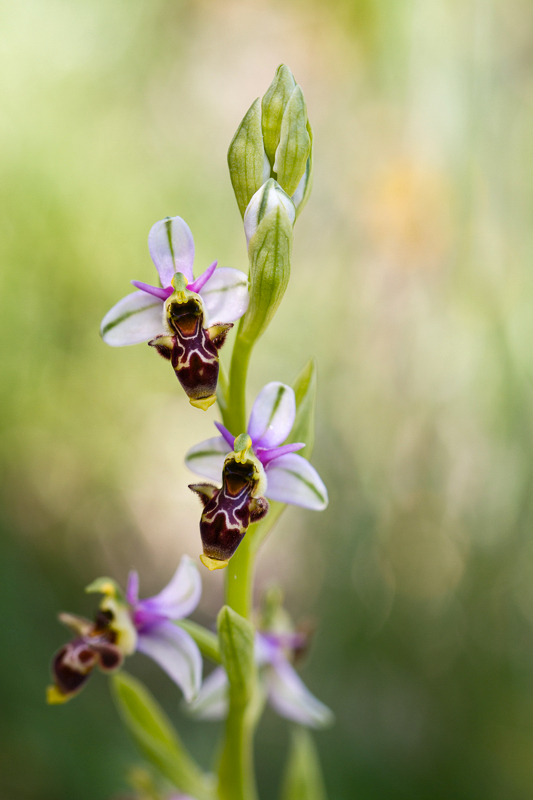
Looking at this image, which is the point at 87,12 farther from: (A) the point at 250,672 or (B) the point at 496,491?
(A) the point at 250,672

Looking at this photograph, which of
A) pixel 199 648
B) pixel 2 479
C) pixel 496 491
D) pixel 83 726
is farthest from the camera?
pixel 2 479

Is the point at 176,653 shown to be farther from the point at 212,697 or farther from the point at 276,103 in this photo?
the point at 276,103

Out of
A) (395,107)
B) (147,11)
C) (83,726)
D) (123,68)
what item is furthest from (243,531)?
(147,11)

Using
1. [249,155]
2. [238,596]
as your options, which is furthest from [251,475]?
[249,155]

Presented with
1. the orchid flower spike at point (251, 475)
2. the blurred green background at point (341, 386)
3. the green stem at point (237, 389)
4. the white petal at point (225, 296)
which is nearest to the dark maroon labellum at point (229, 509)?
the orchid flower spike at point (251, 475)

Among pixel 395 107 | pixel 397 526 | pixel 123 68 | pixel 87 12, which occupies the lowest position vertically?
pixel 397 526

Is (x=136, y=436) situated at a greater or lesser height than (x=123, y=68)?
lesser

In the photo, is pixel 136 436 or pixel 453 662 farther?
pixel 136 436
